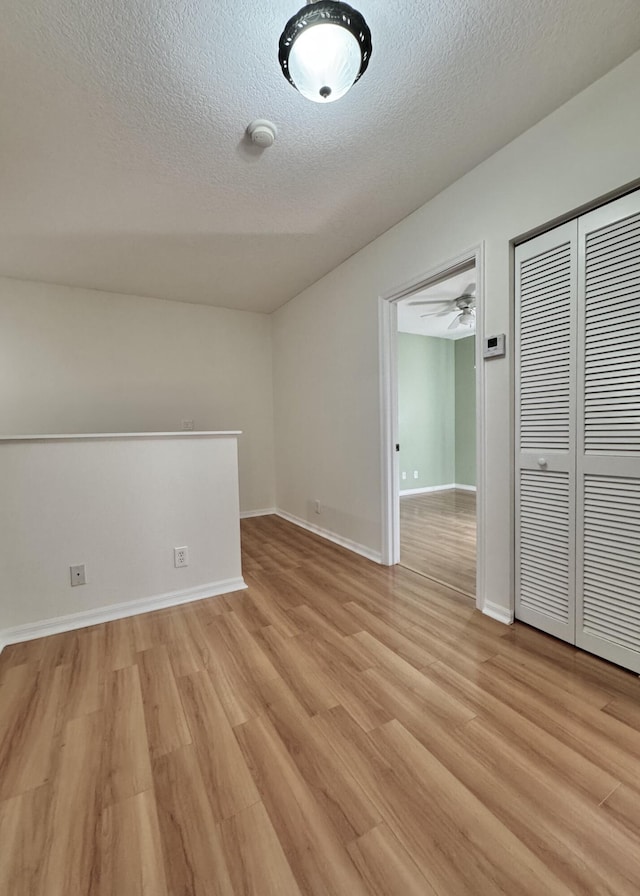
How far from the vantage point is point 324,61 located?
1.19 m

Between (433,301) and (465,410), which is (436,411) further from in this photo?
(433,301)

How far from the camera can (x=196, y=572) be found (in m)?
2.50

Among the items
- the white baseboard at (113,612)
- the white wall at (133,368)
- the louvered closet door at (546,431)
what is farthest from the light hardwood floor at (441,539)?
the white wall at (133,368)

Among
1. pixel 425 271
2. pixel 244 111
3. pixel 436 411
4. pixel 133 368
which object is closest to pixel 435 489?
pixel 436 411

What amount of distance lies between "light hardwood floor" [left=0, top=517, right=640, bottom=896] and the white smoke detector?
2574mm

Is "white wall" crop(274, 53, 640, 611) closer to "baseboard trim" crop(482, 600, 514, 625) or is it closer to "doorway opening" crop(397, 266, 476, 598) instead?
"baseboard trim" crop(482, 600, 514, 625)

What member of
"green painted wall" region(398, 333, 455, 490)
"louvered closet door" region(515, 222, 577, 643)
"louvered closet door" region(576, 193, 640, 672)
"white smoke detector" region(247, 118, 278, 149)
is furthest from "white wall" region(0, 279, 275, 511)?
"louvered closet door" region(576, 193, 640, 672)

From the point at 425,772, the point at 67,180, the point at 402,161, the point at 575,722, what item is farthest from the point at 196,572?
the point at 402,161

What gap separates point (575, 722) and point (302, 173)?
2935 millimetres

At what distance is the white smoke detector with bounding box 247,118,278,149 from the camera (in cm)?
177

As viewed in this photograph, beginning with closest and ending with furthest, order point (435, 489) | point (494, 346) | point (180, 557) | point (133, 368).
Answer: point (494, 346)
point (180, 557)
point (133, 368)
point (435, 489)

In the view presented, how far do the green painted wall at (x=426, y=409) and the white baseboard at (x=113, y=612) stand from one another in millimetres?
3906

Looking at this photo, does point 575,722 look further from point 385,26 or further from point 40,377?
point 40,377

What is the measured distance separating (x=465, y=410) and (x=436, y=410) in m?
0.49
